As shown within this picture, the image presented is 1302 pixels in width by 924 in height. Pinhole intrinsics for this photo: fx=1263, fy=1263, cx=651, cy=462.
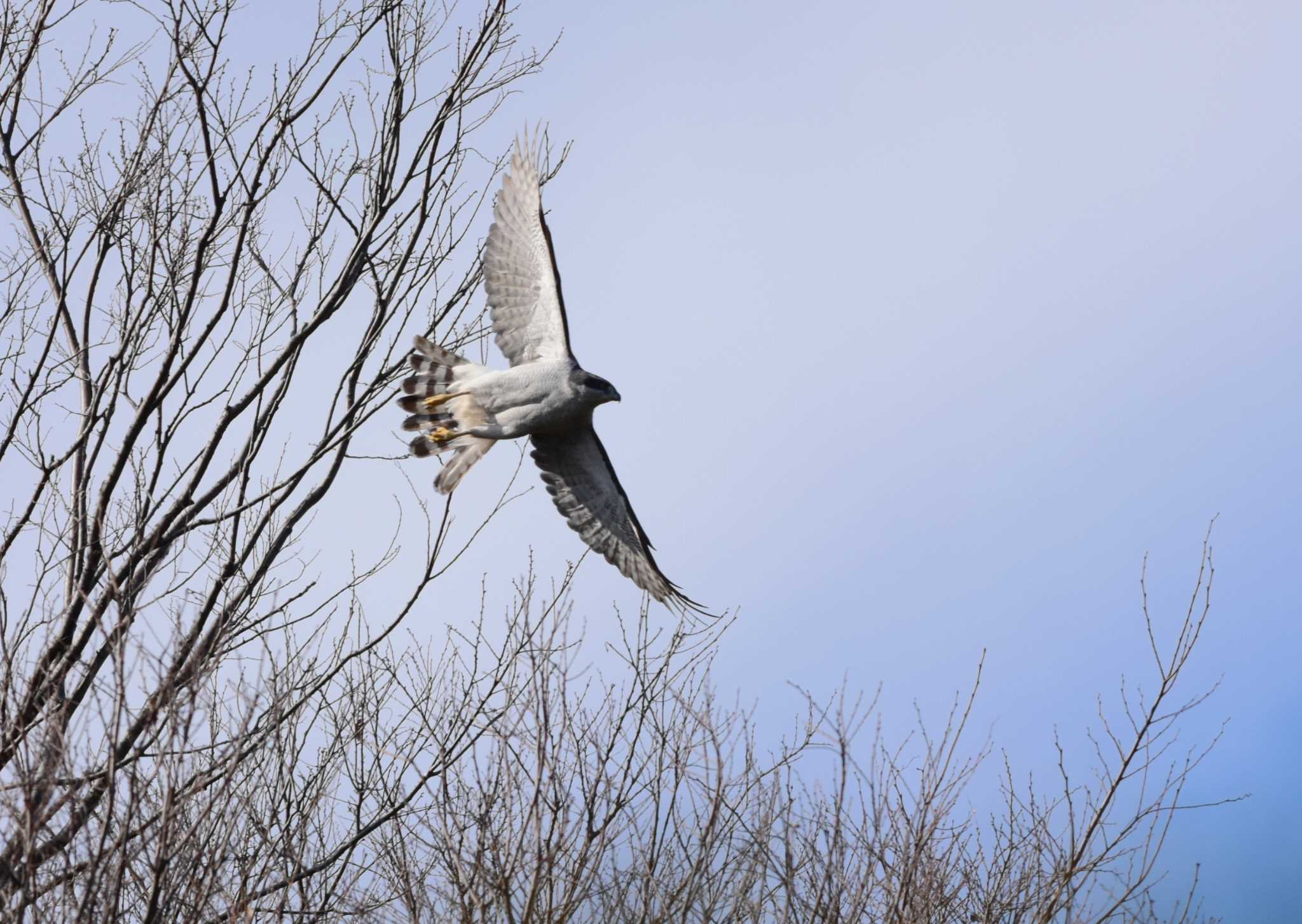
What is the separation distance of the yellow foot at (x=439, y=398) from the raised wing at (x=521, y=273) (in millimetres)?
569

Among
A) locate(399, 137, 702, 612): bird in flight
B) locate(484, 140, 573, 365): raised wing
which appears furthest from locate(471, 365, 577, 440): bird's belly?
locate(484, 140, 573, 365): raised wing

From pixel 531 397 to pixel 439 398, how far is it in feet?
2.02

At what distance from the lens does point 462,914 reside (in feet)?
16.9

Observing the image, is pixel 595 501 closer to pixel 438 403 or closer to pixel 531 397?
pixel 531 397

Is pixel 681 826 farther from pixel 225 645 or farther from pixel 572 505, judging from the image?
pixel 572 505

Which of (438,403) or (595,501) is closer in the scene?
(438,403)

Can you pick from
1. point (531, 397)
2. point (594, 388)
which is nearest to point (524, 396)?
point (531, 397)

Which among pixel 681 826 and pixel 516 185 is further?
pixel 516 185

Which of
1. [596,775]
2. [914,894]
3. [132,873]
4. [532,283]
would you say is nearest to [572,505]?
[532,283]

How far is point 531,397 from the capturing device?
846cm

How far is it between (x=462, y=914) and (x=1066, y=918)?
2.60 metres

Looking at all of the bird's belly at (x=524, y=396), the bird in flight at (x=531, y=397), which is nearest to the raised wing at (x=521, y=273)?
the bird in flight at (x=531, y=397)

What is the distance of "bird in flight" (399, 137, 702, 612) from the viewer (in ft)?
27.7

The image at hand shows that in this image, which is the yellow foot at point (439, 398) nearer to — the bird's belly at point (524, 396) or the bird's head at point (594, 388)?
the bird's belly at point (524, 396)
